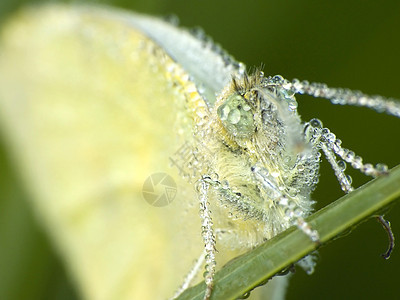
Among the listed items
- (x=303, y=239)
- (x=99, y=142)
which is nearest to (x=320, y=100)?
(x=99, y=142)

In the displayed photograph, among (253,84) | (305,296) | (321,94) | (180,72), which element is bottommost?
(305,296)

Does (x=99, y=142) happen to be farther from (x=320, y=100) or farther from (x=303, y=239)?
(x=303, y=239)

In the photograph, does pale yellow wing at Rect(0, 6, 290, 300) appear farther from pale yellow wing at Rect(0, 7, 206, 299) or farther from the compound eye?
the compound eye

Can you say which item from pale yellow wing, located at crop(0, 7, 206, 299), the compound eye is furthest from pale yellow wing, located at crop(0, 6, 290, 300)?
the compound eye

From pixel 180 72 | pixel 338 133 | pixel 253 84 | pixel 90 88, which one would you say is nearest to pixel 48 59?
pixel 90 88

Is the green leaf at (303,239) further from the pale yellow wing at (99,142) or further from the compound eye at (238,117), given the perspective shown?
the pale yellow wing at (99,142)

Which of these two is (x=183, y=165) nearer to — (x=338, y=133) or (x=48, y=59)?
(x=338, y=133)
